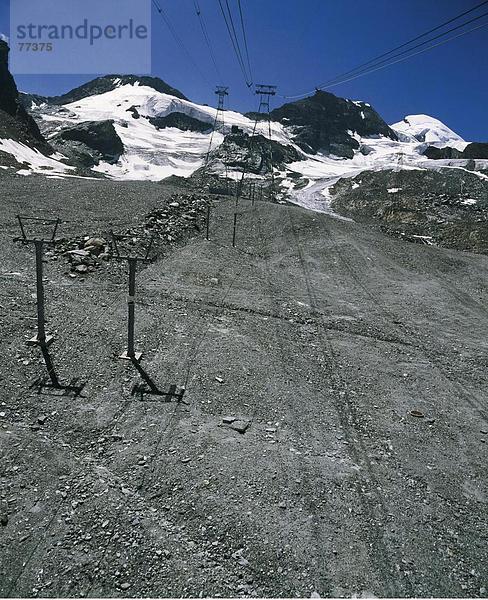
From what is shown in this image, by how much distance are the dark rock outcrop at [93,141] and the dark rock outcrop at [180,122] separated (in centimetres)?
6434

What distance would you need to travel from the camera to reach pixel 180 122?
621ft

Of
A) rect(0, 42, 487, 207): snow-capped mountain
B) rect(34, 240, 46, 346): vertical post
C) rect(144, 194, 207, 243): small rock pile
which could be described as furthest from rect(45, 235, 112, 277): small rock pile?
rect(0, 42, 487, 207): snow-capped mountain

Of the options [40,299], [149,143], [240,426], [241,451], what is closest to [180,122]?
[149,143]

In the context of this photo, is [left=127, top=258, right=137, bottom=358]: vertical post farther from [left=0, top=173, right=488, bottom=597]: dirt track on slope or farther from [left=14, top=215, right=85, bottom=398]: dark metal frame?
[left=14, top=215, right=85, bottom=398]: dark metal frame

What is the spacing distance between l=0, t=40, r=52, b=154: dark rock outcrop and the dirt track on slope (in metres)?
65.7

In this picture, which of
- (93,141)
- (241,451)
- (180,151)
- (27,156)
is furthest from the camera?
(180,151)

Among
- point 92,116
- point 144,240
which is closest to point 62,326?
point 144,240

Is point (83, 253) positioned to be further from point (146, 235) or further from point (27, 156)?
point (27, 156)

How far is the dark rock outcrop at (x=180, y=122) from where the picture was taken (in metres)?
186

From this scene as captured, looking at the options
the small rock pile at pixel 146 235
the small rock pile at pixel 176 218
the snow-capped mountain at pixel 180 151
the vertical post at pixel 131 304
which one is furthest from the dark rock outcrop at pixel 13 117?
the vertical post at pixel 131 304

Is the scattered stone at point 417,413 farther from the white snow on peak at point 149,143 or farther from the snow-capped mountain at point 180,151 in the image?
the white snow on peak at point 149,143

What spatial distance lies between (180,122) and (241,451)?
20438cm

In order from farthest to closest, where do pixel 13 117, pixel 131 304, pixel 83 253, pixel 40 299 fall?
1. pixel 13 117
2. pixel 83 253
3. pixel 40 299
4. pixel 131 304

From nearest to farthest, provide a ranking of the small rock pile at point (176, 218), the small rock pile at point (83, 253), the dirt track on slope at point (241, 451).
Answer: the dirt track on slope at point (241, 451)
the small rock pile at point (83, 253)
the small rock pile at point (176, 218)
